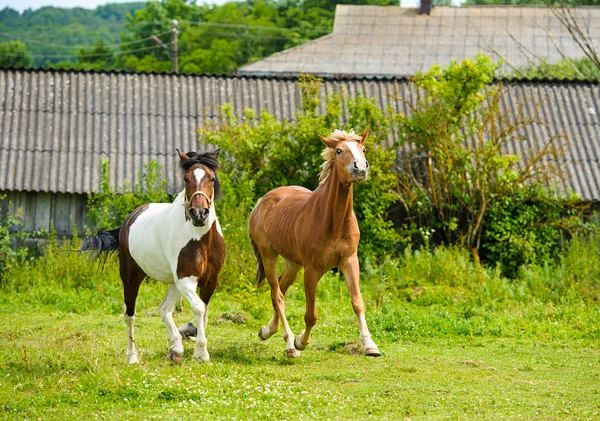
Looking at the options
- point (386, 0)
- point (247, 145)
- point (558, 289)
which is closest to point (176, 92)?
point (247, 145)

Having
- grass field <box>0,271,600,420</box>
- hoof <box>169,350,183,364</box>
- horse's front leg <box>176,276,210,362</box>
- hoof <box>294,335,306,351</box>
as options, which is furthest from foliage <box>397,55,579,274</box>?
hoof <box>169,350,183,364</box>

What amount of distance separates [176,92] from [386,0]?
37.7 meters

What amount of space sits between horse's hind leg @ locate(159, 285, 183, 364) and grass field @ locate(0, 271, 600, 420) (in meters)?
0.14

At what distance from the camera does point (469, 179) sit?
655 inches

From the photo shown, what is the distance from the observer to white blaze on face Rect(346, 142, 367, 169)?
8578 millimetres

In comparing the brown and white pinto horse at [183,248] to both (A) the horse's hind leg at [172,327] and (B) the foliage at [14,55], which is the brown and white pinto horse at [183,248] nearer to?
(A) the horse's hind leg at [172,327]

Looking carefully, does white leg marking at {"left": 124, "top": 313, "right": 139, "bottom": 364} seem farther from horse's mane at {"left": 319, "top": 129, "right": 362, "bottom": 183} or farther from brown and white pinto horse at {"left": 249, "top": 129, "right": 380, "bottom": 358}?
horse's mane at {"left": 319, "top": 129, "right": 362, "bottom": 183}

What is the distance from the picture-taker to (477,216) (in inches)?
654

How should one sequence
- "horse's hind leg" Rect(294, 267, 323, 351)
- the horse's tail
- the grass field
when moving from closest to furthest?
1. the grass field
2. "horse's hind leg" Rect(294, 267, 323, 351)
3. the horse's tail

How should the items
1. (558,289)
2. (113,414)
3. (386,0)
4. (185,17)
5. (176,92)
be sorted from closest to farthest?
1. (113,414)
2. (558,289)
3. (176,92)
4. (386,0)
5. (185,17)

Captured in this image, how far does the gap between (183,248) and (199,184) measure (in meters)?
0.69

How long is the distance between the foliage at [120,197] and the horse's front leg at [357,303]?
7.31 meters

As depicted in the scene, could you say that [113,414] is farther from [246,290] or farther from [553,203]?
[553,203]

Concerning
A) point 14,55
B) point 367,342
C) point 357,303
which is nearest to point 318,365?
point 367,342
